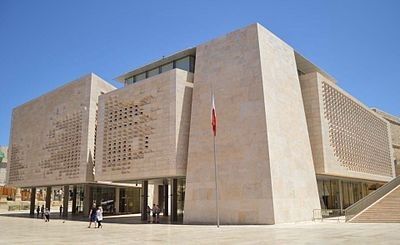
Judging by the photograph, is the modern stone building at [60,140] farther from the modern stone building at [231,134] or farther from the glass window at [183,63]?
the glass window at [183,63]

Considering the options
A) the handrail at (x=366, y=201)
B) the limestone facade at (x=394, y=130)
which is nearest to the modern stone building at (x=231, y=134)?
the handrail at (x=366, y=201)

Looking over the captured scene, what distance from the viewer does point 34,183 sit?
41.2 meters

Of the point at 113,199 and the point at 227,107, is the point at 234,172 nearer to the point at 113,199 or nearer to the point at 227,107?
the point at 227,107

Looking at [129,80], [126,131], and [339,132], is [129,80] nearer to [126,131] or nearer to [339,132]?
[126,131]

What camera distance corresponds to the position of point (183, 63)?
31.4 m

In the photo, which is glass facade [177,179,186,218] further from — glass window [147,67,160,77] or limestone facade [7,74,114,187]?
glass window [147,67,160,77]

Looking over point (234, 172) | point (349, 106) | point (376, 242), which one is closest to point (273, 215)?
point (234, 172)

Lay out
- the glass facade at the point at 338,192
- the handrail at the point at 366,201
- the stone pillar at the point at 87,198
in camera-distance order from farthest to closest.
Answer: the stone pillar at the point at 87,198
the glass facade at the point at 338,192
the handrail at the point at 366,201

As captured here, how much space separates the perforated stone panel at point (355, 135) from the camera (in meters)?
31.8

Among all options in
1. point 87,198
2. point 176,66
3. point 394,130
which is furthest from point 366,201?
point 394,130

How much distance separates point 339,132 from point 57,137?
2739 centimetres

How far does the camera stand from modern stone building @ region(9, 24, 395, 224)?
2409 centimetres

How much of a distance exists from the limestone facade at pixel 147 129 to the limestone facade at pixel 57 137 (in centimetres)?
346

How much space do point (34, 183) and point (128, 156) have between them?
17268 millimetres
